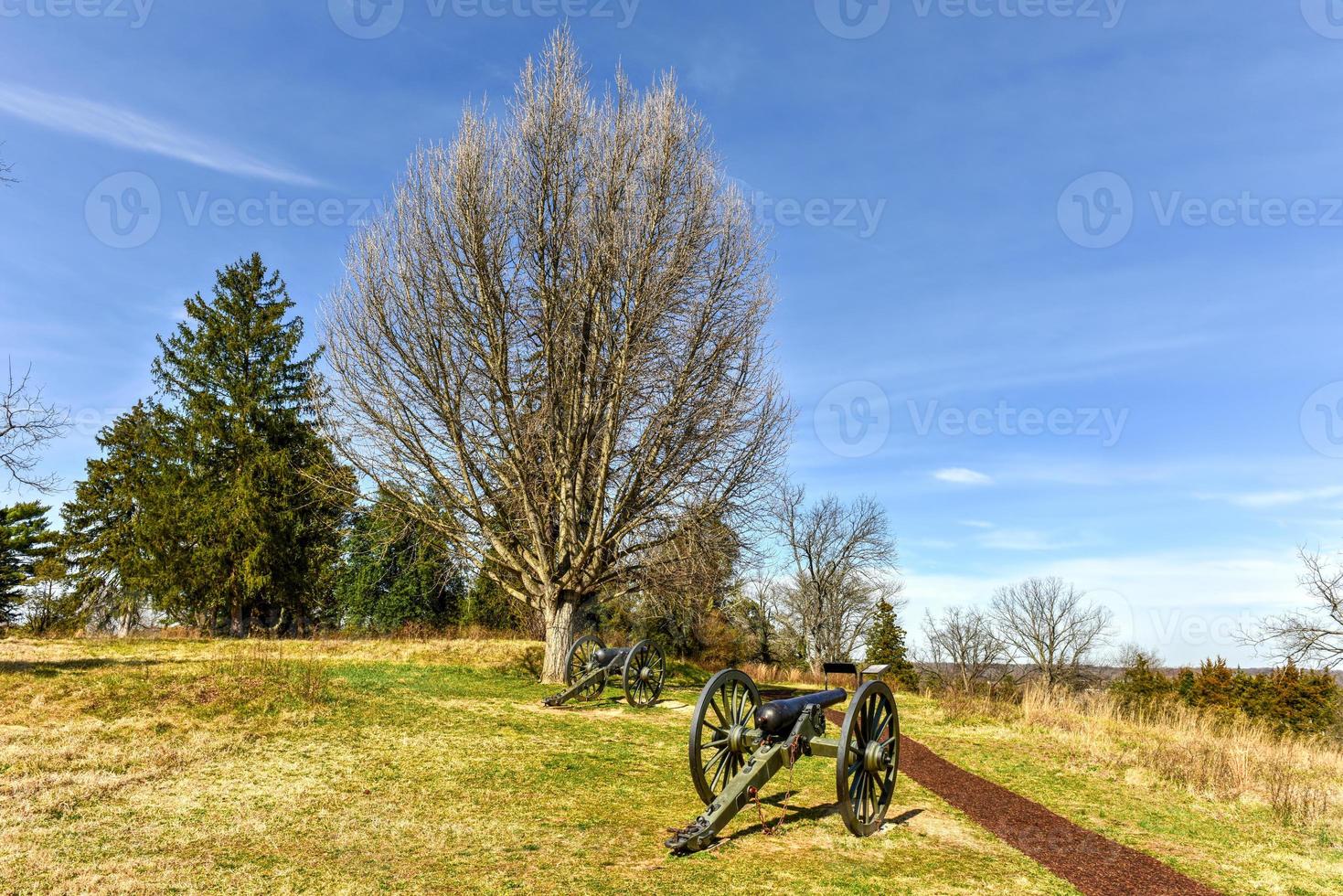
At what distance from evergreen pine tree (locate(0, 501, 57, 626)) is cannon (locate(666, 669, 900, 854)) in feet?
136

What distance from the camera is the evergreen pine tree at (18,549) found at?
35.5m

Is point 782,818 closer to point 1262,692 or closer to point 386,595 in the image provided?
point 386,595

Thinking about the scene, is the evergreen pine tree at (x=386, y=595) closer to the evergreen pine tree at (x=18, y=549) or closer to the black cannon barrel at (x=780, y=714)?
the evergreen pine tree at (x=18, y=549)

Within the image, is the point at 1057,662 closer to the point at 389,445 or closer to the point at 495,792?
the point at 389,445

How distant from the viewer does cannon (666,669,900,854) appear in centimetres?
621

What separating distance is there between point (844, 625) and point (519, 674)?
83.1 feet

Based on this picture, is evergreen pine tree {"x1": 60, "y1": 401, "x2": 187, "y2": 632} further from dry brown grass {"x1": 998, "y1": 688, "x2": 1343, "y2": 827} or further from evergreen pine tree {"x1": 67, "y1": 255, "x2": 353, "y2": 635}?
dry brown grass {"x1": 998, "y1": 688, "x2": 1343, "y2": 827}

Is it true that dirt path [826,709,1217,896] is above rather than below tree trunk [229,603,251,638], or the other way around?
above

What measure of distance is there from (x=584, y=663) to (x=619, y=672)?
4.06 ft

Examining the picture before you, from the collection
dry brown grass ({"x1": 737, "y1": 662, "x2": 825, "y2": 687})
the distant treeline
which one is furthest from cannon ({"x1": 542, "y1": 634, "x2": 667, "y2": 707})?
the distant treeline

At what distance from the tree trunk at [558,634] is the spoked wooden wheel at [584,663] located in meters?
0.29

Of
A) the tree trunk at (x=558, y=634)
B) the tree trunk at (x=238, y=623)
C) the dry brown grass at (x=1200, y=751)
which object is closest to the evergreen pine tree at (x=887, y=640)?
the dry brown grass at (x=1200, y=751)

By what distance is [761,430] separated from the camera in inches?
688

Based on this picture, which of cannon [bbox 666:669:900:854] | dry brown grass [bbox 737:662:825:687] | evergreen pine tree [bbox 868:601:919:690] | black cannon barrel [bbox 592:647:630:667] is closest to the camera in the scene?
cannon [bbox 666:669:900:854]
